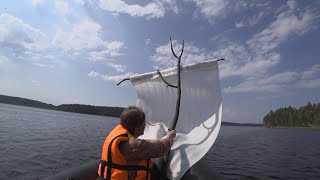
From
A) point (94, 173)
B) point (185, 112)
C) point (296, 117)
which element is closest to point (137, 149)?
point (185, 112)

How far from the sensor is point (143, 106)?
6414 millimetres

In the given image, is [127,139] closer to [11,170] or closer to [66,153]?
[11,170]

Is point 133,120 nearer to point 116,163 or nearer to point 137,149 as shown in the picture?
point 137,149

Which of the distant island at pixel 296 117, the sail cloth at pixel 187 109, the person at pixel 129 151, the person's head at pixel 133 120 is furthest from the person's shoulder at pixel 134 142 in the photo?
the distant island at pixel 296 117

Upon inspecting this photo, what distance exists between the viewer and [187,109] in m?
5.51

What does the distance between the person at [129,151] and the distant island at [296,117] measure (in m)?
148

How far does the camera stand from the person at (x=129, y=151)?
3.83 meters

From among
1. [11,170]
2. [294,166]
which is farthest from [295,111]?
[11,170]

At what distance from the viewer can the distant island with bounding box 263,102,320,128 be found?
5354 inches

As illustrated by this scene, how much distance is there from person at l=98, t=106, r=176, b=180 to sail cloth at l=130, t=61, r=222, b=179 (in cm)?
83

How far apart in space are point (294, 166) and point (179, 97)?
50.5 feet

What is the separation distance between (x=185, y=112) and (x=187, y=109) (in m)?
0.07

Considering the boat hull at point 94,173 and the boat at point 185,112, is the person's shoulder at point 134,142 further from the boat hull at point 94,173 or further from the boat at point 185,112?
the boat hull at point 94,173

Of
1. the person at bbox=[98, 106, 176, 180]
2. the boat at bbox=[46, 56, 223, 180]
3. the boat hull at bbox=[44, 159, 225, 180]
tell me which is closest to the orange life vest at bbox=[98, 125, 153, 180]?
the person at bbox=[98, 106, 176, 180]
